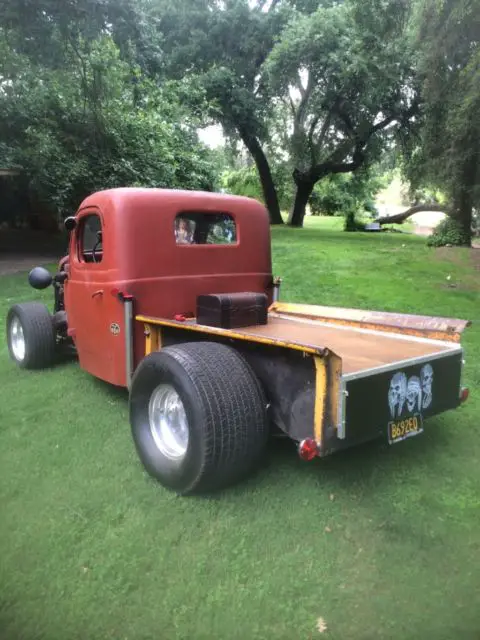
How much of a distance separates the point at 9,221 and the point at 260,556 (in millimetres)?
21177

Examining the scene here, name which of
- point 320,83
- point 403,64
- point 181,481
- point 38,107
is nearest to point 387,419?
point 181,481

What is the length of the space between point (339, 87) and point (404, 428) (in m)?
18.9

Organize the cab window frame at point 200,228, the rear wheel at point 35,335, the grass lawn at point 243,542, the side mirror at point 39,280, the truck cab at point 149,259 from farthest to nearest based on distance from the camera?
the side mirror at point 39,280
the rear wheel at point 35,335
the cab window frame at point 200,228
the truck cab at point 149,259
the grass lawn at point 243,542

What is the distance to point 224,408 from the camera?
292 centimetres

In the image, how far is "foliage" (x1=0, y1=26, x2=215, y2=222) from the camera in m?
12.0

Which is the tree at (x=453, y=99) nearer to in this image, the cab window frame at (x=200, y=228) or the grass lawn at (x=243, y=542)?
the cab window frame at (x=200, y=228)

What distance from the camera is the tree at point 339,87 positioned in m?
17.5

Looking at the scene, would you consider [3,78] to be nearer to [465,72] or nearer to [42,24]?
[42,24]

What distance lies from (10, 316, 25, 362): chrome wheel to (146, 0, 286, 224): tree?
16.2m

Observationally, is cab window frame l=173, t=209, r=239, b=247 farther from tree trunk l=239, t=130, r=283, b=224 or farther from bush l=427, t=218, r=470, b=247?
tree trunk l=239, t=130, r=283, b=224

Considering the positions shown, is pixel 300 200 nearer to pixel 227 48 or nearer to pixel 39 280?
pixel 227 48

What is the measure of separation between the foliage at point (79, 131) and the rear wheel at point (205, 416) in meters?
10.2

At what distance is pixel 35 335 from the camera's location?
5.52 meters

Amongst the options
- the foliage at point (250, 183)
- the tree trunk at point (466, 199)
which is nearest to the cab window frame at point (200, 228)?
the tree trunk at point (466, 199)
